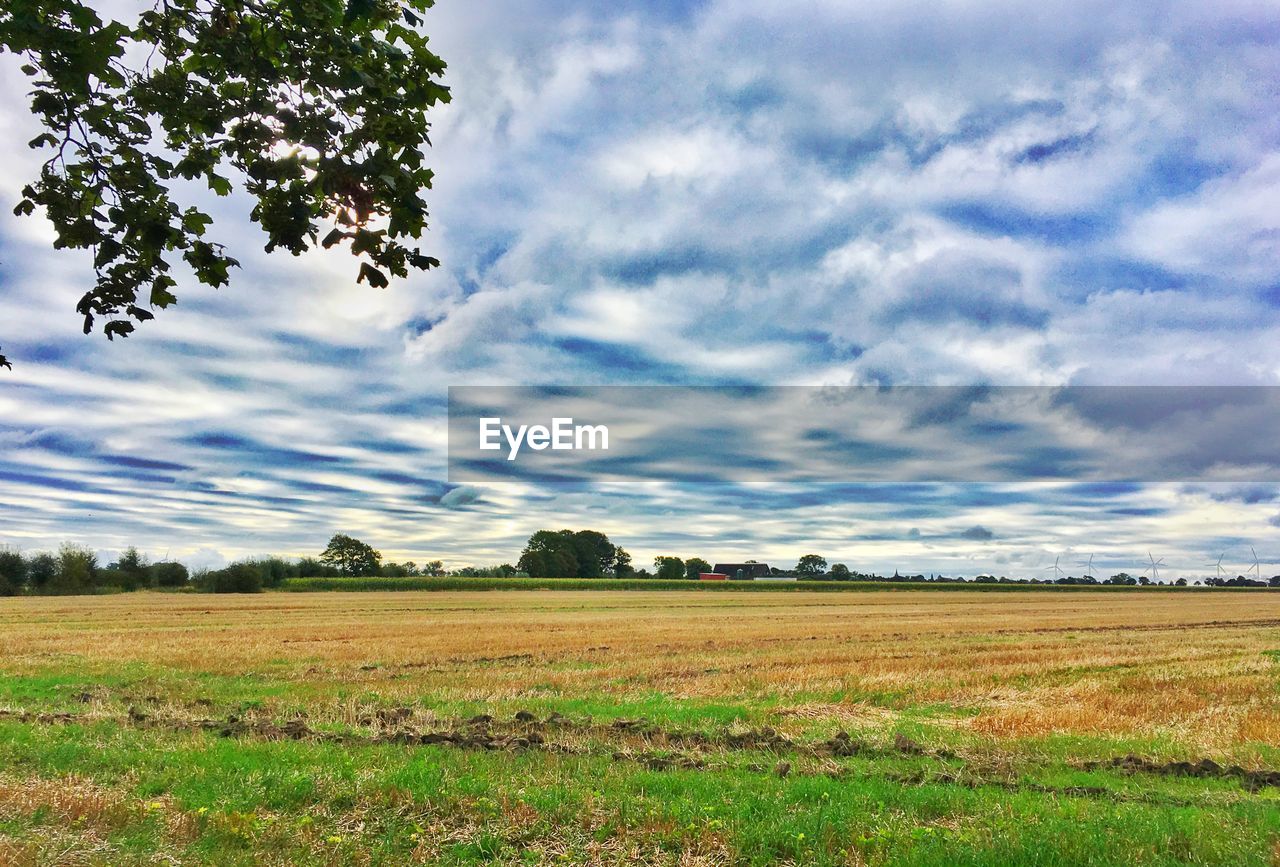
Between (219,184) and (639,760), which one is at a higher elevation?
(219,184)

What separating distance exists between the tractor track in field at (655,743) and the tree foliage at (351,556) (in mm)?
156447

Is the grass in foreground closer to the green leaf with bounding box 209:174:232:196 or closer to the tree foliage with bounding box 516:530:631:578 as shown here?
the green leaf with bounding box 209:174:232:196

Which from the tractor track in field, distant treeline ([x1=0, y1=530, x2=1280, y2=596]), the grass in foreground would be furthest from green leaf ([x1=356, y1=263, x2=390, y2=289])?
distant treeline ([x1=0, y1=530, x2=1280, y2=596])

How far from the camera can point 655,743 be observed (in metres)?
11.8

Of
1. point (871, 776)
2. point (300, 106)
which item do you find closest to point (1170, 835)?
point (871, 776)

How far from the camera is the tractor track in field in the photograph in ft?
32.4

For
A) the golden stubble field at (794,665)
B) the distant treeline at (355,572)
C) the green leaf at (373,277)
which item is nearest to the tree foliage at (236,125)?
the green leaf at (373,277)

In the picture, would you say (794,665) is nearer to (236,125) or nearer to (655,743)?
(655,743)

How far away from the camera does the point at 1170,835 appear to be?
728 cm

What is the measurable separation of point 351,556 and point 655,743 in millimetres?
164128

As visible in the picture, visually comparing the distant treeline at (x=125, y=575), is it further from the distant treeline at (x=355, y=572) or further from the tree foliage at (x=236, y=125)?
the tree foliage at (x=236, y=125)

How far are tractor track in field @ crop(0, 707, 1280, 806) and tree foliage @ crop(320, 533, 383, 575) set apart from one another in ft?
513

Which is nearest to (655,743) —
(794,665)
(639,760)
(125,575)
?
(639,760)

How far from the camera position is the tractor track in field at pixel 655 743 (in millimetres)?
9883
